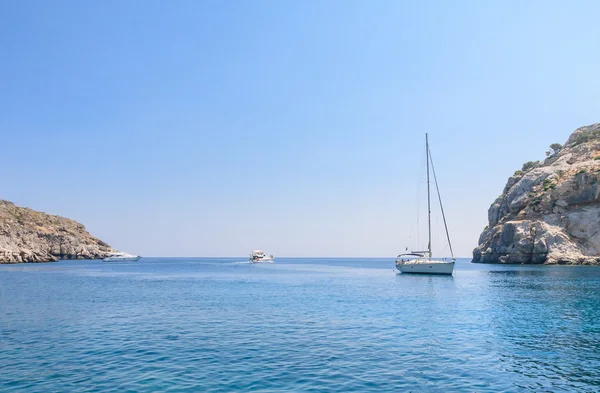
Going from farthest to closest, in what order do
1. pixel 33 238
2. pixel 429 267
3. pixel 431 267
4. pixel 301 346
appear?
pixel 33 238, pixel 429 267, pixel 431 267, pixel 301 346

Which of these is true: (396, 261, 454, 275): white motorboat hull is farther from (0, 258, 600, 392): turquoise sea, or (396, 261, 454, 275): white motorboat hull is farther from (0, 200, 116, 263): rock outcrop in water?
(0, 200, 116, 263): rock outcrop in water

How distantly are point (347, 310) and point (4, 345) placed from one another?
2503 cm

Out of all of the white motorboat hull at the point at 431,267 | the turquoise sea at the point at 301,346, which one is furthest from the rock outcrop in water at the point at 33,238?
the white motorboat hull at the point at 431,267

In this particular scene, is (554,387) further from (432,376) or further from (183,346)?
(183,346)

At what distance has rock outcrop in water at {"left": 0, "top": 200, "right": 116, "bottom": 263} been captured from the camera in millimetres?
141250

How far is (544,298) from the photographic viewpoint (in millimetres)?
45406

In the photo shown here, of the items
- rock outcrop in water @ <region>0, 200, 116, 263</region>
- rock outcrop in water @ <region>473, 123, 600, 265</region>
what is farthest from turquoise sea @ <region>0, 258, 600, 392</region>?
rock outcrop in water @ <region>0, 200, 116, 263</region>

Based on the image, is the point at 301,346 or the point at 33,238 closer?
the point at 301,346

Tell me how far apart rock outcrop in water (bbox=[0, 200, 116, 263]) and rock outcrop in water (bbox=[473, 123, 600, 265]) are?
160 m

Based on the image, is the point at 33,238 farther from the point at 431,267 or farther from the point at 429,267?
the point at 431,267

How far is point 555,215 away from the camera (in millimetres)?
113375

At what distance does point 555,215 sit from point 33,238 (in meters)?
182

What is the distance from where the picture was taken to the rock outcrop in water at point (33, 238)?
463 feet

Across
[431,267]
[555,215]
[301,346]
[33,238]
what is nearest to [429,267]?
[431,267]
